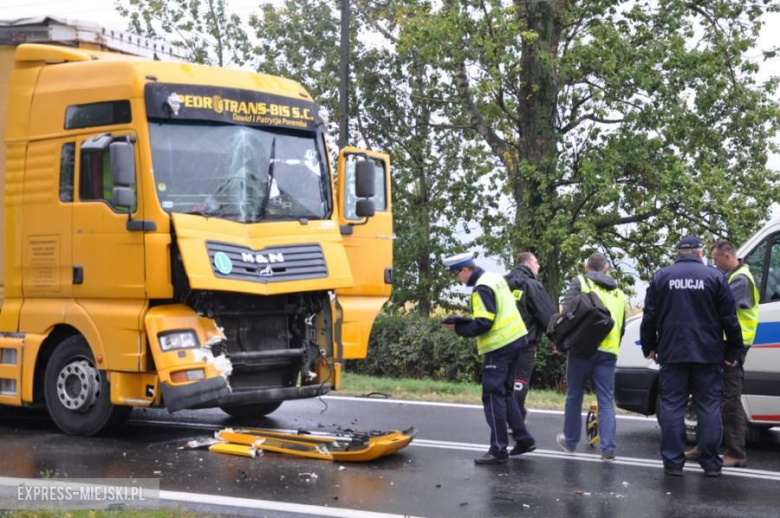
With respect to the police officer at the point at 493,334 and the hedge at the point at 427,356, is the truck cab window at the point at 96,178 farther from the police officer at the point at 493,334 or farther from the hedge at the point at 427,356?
the hedge at the point at 427,356

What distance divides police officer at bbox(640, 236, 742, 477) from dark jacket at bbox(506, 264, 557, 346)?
1.72 metres

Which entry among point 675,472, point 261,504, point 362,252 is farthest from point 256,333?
point 675,472

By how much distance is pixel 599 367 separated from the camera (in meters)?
9.26

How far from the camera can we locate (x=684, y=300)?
8.51 m

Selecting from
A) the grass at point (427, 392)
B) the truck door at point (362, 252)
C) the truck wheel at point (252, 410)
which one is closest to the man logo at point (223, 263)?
the truck door at point (362, 252)

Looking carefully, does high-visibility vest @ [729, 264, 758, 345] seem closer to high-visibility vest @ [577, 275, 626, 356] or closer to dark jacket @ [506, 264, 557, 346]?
high-visibility vest @ [577, 275, 626, 356]

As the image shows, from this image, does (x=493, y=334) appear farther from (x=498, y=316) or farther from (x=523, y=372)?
(x=523, y=372)

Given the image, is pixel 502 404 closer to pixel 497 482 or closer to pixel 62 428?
pixel 497 482

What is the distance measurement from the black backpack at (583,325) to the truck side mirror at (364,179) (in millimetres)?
→ 2413

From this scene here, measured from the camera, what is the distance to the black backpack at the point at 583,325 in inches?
356

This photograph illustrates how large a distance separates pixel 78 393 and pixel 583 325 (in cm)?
459

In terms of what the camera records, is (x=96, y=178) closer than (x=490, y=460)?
No

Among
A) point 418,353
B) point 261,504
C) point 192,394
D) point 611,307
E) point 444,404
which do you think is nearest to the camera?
point 261,504

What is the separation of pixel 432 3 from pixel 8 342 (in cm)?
1284
